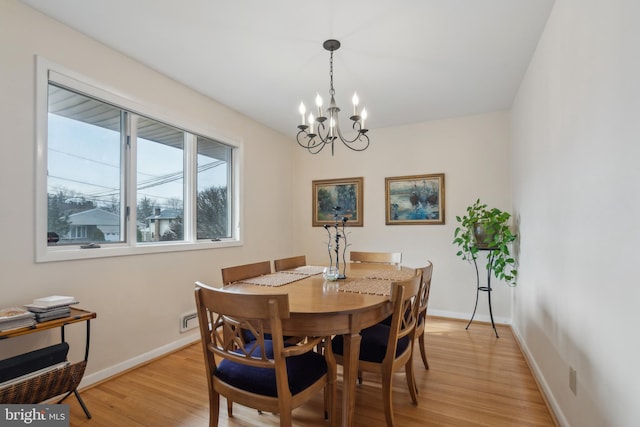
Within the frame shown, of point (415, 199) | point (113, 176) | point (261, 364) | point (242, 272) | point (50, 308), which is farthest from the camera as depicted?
point (415, 199)

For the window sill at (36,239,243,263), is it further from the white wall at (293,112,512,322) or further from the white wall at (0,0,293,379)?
the white wall at (293,112,512,322)

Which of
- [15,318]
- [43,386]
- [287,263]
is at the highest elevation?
[287,263]

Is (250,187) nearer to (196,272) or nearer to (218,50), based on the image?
(196,272)

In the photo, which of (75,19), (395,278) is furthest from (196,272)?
(75,19)

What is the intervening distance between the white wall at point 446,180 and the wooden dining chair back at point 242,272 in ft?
7.37

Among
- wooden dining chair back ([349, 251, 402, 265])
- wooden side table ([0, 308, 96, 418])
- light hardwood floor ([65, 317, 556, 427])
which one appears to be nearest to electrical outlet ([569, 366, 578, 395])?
light hardwood floor ([65, 317, 556, 427])

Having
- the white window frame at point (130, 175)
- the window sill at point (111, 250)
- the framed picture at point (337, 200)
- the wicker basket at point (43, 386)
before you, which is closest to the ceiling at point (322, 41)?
the white window frame at point (130, 175)

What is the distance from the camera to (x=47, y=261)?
2072 mm

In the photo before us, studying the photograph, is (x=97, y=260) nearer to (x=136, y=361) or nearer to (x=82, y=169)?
(x=82, y=169)

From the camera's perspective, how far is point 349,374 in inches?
60.6

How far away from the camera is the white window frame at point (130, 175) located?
81.0 inches

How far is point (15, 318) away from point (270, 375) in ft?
4.68

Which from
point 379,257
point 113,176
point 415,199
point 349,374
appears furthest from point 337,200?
point 349,374

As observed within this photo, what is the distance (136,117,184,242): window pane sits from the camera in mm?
2816
